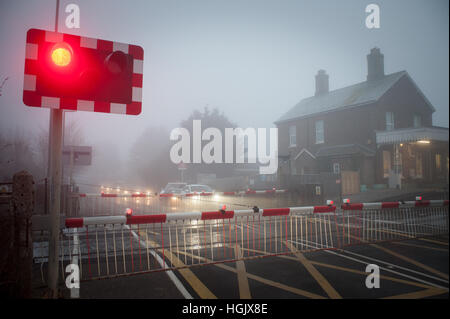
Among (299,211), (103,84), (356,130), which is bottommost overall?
(299,211)

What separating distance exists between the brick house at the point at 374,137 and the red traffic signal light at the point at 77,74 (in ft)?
76.5

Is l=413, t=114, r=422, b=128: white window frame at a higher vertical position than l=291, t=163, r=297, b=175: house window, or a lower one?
higher

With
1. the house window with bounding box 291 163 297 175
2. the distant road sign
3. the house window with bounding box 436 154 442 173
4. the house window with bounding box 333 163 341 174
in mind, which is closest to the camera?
the distant road sign

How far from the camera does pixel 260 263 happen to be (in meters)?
5.87

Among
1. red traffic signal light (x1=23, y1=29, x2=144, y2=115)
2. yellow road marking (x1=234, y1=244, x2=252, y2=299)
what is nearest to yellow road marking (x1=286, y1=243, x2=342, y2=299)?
yellow road marking (x1=234, y1=244, x2=252, y2=299)

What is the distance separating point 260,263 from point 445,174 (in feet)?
101

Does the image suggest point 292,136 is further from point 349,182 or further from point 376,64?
point 349,182

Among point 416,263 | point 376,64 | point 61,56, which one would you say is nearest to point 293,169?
point 376,64

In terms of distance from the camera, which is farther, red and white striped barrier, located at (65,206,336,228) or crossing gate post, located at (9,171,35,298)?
red and white striped barrier, located at (65,206,336,228)

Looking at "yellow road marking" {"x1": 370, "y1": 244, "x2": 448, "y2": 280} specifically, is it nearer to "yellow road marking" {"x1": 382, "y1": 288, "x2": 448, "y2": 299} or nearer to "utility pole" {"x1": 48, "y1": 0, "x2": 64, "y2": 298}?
"yellow road marking" {"x1": 382, "y1": 288, "x2": 448, "y2": 299}

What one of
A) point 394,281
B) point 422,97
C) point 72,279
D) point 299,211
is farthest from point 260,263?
point 422,97

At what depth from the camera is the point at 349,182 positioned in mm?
24609

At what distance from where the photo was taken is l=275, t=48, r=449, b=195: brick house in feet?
84.6
